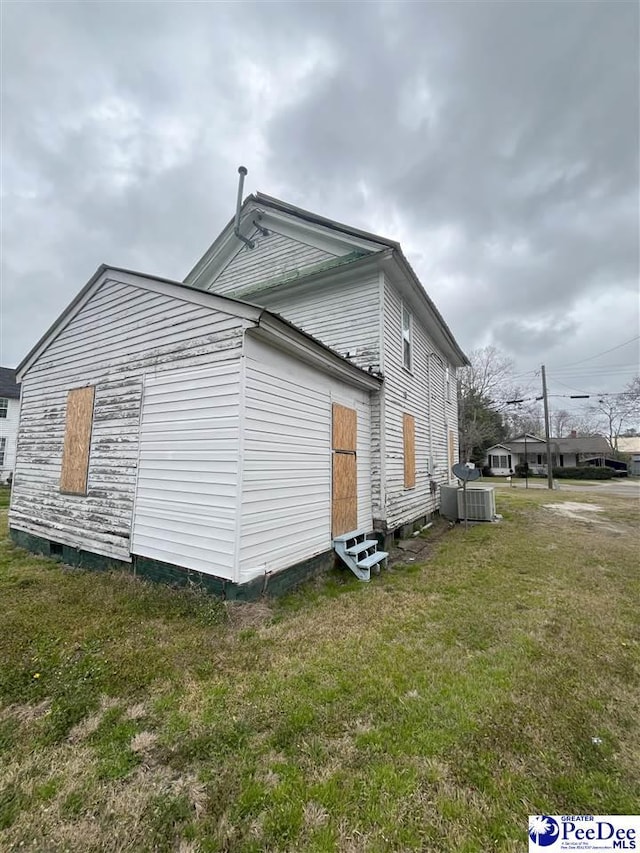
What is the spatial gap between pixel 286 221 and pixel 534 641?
9762 millimetres

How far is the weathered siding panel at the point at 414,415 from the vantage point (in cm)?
767

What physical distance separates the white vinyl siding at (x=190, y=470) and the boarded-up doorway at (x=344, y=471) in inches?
89.2

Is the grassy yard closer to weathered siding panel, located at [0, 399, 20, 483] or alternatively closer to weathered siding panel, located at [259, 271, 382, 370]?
weathered siding panel, located at [259, 271, 382, 370]

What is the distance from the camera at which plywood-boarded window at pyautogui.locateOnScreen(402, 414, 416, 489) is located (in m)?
8.62

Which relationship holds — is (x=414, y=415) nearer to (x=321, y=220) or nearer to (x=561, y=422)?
(x=321, y=220)

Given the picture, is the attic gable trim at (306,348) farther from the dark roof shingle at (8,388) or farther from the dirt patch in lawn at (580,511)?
the dark roof shingle at (8,388)

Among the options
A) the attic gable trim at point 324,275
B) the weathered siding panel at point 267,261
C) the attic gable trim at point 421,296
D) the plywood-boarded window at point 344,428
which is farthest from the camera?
the weathered siding panel at point 267,261

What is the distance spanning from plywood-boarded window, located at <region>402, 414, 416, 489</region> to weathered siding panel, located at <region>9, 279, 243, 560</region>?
18.3 ft

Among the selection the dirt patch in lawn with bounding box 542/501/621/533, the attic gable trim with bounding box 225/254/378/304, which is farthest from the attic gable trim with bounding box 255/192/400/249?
the dirt patch in lawn with bounding box 542/501/621/533

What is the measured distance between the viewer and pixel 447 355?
13.4m

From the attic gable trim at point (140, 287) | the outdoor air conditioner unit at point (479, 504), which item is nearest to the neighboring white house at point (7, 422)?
the attic gable trim at point (140, 287)

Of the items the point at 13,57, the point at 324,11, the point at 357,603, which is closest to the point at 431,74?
the point at 324,11

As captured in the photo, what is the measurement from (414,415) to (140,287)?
704 centimetres

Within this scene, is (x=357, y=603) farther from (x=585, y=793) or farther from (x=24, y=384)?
(x=24, y=384)
